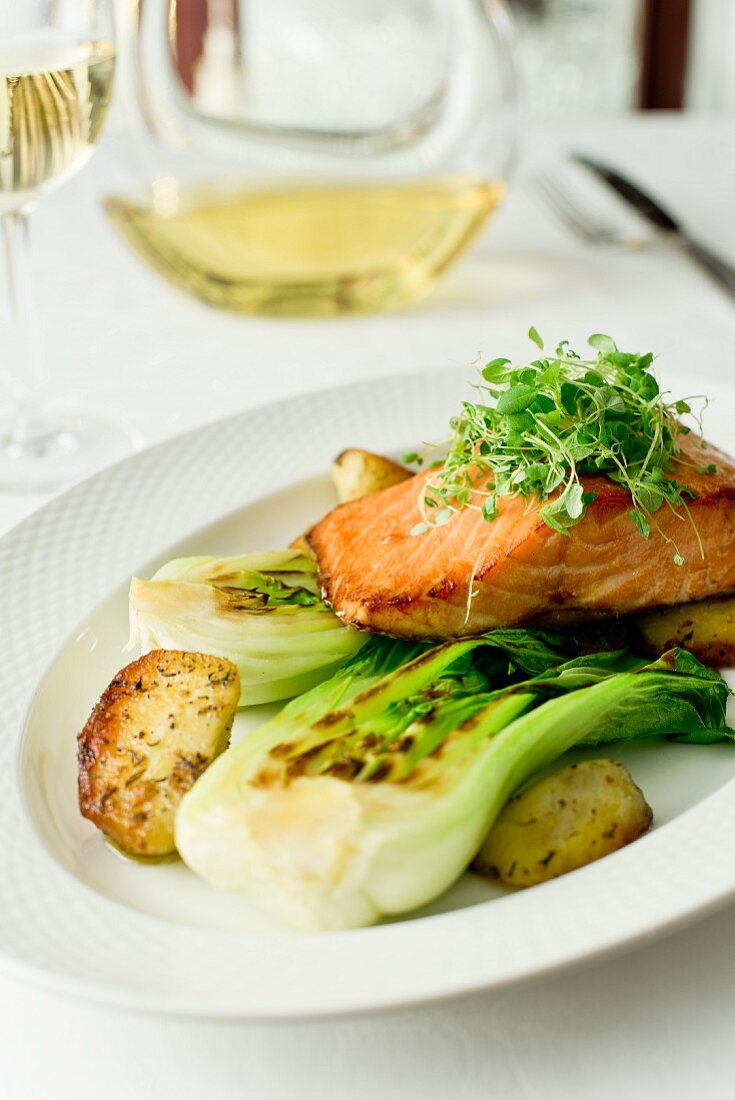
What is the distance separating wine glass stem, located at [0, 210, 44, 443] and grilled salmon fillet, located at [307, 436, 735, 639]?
1.00 metres

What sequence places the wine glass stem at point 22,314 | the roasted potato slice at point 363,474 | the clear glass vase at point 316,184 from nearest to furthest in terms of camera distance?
the roasted potato slice at point 363,474
the wine glass stem at point 22,314
the clear glass vase at point 316,184

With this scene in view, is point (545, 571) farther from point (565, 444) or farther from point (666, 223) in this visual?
point (666, 223)

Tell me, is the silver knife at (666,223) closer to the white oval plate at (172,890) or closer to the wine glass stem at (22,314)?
the white oval plate at (172,890)

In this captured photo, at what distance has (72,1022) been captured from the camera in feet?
3.63

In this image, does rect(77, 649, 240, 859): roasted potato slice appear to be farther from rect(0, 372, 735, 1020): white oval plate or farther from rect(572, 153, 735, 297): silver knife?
rect(572, 153, 735, 297): silver knife

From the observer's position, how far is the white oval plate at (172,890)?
0.96 meters

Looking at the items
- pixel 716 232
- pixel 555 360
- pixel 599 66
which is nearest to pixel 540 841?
pixel 555 360

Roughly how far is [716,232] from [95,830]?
8.05ft

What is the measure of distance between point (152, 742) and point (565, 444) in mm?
599

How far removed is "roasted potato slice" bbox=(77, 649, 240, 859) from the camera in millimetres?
1201

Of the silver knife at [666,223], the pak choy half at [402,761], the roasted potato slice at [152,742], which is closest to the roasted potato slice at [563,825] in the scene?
the pak choy half at [402,761]

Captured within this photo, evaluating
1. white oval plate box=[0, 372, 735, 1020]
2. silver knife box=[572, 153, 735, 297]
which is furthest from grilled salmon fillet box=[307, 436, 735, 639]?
silver knife box=[572, 153, 735, 297]

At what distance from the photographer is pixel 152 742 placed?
126 cm

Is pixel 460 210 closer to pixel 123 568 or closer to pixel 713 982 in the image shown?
pixel 123 568
